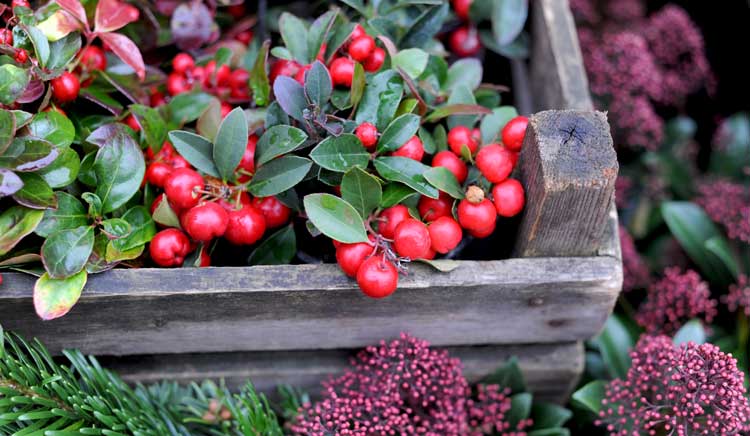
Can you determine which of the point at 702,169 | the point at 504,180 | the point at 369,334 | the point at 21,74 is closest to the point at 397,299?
the point at 369,334

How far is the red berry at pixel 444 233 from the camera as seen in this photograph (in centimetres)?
85

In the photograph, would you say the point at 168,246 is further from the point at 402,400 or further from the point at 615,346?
the point at 615,346

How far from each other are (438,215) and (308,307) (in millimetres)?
216

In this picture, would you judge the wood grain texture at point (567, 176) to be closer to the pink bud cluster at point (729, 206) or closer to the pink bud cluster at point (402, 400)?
the pink bud cluster at point (402, 400)

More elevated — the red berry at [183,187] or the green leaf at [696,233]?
the red berry at [183,187]

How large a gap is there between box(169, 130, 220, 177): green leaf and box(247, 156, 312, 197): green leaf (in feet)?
0.19

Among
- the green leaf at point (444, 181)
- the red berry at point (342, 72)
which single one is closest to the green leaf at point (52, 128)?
the red berry at point (342, 72)

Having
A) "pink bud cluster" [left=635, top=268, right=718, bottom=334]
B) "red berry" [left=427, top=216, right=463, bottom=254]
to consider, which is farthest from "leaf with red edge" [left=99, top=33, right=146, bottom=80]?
"pink bud cluster" [left=635, top=268, right=718, bottom=334]

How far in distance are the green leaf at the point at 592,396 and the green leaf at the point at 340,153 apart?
18.6 inches

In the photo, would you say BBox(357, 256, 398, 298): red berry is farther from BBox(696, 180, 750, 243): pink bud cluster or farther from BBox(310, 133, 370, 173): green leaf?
BBox(696, 180, 750, 243): pink bud cluster

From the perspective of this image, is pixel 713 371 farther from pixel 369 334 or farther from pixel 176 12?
pixel 176 12

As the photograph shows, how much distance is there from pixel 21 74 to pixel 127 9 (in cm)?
22

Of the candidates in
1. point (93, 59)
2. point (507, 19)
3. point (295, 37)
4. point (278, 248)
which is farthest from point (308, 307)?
point (507, 19)

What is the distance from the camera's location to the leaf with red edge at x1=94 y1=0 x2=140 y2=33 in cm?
97
